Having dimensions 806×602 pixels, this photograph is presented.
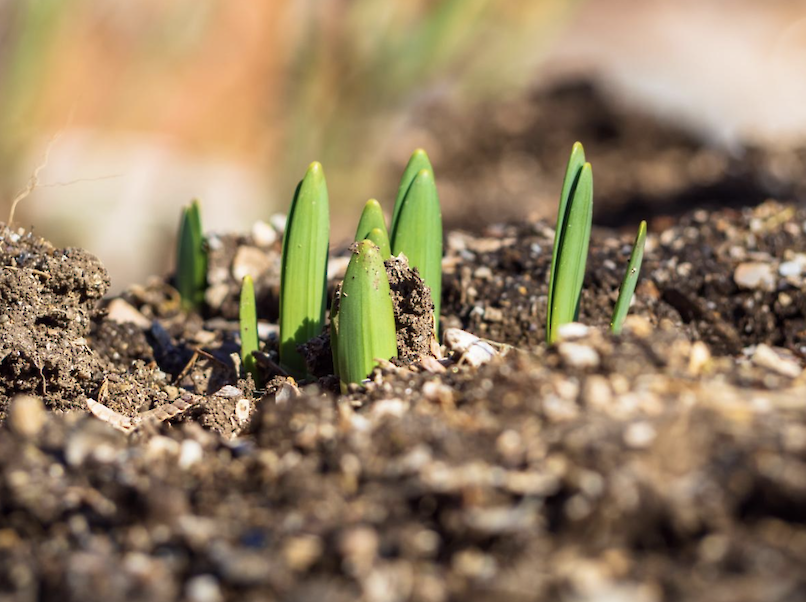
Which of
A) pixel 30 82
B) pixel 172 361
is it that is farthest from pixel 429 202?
pixel 30 82

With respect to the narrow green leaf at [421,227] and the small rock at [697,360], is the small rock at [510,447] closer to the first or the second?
the small rock at [697,360]

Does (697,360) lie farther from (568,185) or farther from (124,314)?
(124,314)

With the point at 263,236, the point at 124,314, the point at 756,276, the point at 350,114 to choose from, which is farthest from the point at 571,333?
the point at 350,114

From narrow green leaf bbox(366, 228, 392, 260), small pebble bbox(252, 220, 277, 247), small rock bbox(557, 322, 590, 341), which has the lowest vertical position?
small rock bbox(557, 322, 590, 341)

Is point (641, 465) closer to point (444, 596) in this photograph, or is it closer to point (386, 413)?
point (444, 596)

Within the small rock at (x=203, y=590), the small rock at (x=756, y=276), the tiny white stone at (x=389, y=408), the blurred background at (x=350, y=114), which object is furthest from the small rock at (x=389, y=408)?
the blurred background at (x=350, y=114)

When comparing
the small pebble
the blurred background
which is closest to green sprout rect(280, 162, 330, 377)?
the small pebble

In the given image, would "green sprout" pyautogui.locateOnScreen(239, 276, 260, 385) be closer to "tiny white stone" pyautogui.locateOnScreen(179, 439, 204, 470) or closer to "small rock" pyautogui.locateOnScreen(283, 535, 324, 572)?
"tiny white stone" pyautogui.locateOnScreen(179, 439, 204, 470)
